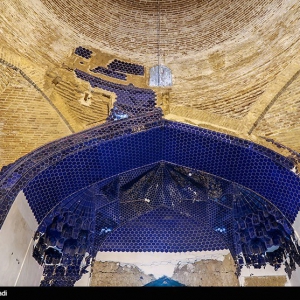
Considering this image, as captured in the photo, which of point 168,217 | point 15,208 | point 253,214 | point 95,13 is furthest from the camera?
point 168,217

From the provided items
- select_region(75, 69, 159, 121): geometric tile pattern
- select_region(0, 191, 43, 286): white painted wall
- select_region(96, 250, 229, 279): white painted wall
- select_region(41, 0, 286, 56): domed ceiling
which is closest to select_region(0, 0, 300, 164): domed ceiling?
select_region(41, 0, 286, 56): domed ceiling

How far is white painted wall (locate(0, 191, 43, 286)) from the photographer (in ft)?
12.7

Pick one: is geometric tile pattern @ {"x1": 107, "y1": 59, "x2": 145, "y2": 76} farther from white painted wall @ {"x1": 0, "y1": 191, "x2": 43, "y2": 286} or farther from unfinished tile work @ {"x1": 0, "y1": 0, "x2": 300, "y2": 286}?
white painted wall @ {"x1": 0, "y1": 191, "x2": 43, "y2": 286}

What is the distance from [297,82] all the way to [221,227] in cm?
242

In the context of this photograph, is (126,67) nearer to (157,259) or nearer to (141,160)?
(141,160)

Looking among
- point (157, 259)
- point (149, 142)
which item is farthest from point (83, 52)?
point (157, 259)

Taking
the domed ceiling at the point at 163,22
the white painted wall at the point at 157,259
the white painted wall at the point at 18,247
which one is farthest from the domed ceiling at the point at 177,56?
the white painted wall at the point at 157,259

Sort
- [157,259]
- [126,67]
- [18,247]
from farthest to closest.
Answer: [157,259] → [126,67] → [18,247]

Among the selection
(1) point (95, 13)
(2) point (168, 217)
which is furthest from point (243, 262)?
(1) point (95, 13)

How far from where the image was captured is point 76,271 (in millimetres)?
5238

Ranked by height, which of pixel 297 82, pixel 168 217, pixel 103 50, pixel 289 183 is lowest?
pixel 289 183

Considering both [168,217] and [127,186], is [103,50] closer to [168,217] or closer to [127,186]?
[127,186]

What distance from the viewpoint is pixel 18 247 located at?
13.6 feet

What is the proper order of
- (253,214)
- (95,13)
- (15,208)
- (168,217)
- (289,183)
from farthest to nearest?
(168,217)
(95,13)
(253,214)
(289,183)
(15,208)
